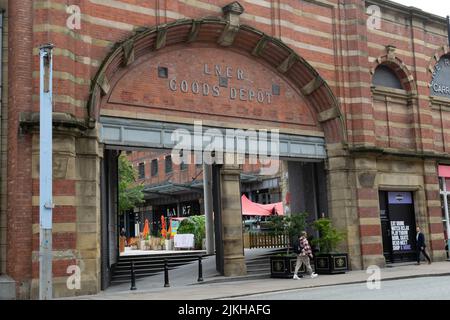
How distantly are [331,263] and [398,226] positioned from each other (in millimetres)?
5217

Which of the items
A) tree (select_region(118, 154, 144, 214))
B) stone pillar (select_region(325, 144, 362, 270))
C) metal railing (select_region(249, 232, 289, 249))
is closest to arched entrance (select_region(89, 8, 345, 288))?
stone pillar (select_region(325, 144, 362, 270))

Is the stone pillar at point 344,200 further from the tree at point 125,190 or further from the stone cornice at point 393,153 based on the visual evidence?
the tree at point 125,190

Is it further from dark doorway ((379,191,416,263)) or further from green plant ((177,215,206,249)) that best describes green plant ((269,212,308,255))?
green plant ((177,215,206,249))

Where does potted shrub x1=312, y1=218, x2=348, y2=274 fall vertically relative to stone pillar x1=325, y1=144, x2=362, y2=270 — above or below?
below

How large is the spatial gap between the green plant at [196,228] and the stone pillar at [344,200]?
10346mm

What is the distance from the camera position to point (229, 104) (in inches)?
811

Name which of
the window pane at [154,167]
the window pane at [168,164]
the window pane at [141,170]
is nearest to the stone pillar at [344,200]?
the window pane at [168,164]

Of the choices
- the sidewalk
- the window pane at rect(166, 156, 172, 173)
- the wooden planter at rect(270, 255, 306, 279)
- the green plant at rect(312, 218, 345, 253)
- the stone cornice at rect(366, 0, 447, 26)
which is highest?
the stone cornice at rect(366, 0, 447, 26)

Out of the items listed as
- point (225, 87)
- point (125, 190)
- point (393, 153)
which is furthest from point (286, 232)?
point (125, 190)

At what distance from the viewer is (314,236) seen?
78.6 ft

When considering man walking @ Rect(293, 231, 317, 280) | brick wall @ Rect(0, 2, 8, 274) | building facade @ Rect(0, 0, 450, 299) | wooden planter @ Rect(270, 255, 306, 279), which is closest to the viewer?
brick wall @ Rect(0, 2, 8, 274)

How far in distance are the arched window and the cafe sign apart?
225 centimetres

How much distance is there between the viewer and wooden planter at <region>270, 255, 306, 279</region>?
20.0 metres

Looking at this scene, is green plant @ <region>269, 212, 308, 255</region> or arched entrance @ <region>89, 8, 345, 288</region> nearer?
arched entrance @ <region>89, 8, 345, 288</region>
